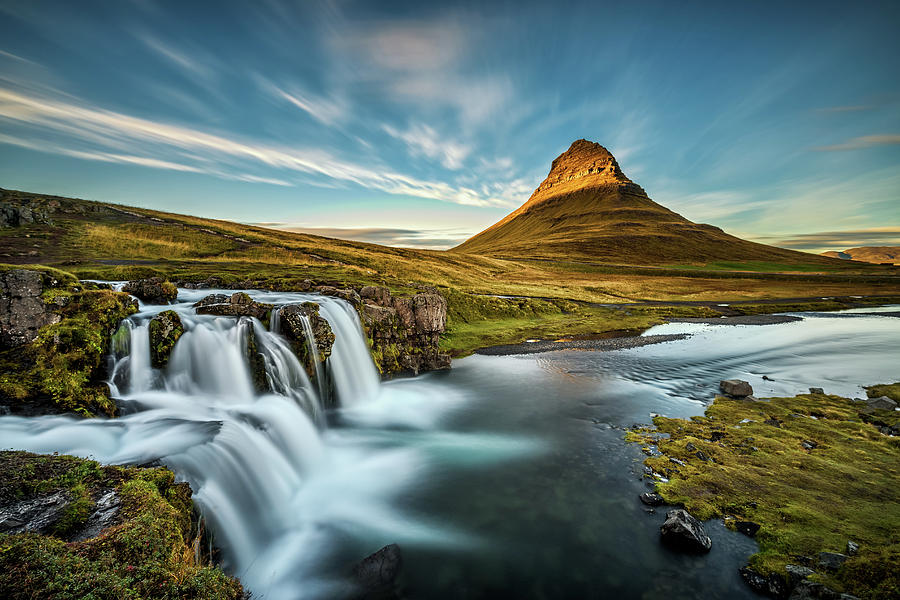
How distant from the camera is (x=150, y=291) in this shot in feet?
75.4

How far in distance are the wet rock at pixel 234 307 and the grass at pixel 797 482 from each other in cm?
2088

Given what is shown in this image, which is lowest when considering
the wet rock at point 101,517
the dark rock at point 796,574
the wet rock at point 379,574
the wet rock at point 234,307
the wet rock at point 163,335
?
the wet rock at point 379,574

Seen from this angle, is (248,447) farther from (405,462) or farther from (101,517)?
(405,462)

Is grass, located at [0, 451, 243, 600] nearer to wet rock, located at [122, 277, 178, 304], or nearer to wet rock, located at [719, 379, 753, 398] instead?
wet rock, located at [122, 277, 178, 304]

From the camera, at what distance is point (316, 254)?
7994 cm

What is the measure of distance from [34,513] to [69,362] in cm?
964

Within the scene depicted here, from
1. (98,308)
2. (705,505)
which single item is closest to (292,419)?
(98,308)

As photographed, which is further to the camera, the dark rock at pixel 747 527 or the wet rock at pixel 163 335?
the wet rock at pixel 163 335

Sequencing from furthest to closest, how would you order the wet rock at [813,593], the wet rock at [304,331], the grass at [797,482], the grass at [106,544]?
the wet rock at [304,331] < the grass at [797,482] < the wet rock at [813,593] < the grass at [106,544]

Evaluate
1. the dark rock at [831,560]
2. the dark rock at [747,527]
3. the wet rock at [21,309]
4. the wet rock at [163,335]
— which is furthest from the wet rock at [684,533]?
the wet rock at [21,309]

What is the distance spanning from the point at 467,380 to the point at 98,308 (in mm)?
21263

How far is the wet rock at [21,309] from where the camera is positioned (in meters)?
13.0

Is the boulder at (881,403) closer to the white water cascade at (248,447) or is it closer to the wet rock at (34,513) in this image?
the white water cascade at (248,447)

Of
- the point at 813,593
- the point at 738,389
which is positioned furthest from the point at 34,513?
the point at 738,389
